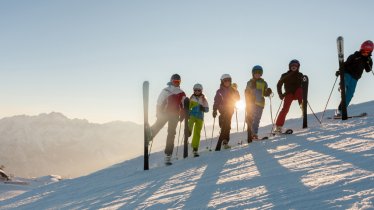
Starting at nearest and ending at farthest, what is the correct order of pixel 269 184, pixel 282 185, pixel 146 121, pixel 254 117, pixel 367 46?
pixel 282 185 → pixel 269 184 → pixel 146 121 → pixel 254 117 → pixel 367 46

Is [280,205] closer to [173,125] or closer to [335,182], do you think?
[335,182]

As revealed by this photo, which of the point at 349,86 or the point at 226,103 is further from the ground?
the point at 349,86

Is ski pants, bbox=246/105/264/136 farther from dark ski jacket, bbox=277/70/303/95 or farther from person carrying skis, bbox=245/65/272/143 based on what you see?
dark ski jacket, bbox=277/70/303/95

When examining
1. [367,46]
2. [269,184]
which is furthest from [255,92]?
[269,184]

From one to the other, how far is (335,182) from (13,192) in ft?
63.0

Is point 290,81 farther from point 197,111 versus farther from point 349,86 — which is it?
point 197,111

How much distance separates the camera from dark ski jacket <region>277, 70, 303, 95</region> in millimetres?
10453

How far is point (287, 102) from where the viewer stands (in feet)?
34.6

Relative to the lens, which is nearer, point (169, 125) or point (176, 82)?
point (169, 125)

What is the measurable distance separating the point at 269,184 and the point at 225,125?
19.0ft

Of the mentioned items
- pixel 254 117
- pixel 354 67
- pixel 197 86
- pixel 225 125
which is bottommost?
pixel 225 125

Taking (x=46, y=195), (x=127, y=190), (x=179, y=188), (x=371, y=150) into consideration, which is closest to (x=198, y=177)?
(x=179, y=188)

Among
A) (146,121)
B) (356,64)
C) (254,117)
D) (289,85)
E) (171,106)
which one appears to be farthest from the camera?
(356,64)

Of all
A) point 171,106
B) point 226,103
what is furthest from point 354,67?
point 171,106
